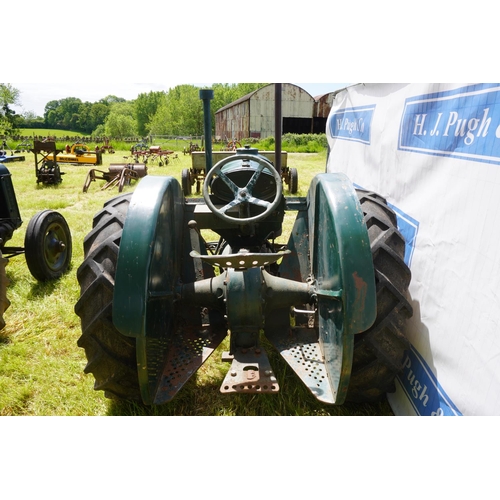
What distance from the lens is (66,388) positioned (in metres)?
2.82

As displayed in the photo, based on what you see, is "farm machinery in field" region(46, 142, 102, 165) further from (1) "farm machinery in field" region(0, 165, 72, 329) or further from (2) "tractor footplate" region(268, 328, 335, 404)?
(2) "tractor footplate" region(268, 328, 335, 404)

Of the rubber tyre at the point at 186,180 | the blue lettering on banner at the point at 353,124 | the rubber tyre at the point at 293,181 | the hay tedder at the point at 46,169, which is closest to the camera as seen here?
the blue lettering on banner at the point at 353,124

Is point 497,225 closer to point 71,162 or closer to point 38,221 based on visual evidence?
point 38,221

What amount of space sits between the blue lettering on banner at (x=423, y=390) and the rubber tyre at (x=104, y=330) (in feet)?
5.71

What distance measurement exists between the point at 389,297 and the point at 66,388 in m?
2.28

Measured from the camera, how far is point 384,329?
7.16ft

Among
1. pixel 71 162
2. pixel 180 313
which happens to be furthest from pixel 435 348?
pixel 71 162

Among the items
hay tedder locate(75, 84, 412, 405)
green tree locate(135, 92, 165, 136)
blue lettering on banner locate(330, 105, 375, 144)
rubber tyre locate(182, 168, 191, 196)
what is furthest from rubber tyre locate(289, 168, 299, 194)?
green tree locate(135, 92, 165, 136)

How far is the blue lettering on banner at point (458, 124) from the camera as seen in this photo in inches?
80.8

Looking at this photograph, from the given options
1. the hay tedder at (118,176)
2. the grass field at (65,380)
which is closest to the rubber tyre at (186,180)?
the hay tedder at (118,176)

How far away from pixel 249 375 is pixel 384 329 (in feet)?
2.60

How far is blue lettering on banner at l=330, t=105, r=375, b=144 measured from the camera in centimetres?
441

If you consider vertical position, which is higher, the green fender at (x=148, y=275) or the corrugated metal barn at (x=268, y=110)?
the corrugated metal barn at (x=268, y=110)

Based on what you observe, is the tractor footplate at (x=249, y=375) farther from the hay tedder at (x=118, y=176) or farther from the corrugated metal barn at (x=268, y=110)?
the corrugated metal barn at (x=268, y=110)
